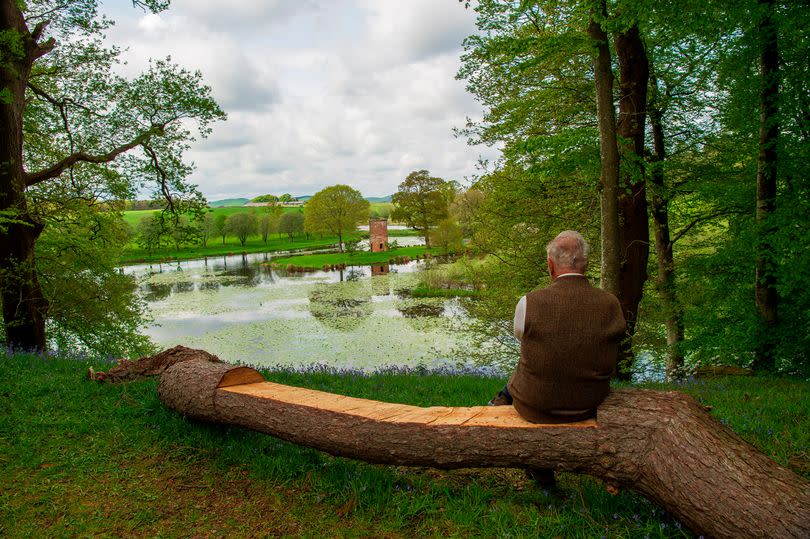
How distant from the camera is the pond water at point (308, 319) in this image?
19734 millimetres

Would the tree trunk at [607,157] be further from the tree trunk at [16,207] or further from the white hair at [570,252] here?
the tree trunk at [16,207]

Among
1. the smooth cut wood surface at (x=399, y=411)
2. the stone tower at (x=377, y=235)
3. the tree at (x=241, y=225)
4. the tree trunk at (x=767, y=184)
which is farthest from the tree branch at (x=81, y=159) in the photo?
the tree at (x=241, y=225)

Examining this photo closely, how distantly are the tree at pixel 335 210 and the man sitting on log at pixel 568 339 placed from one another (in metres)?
66.6

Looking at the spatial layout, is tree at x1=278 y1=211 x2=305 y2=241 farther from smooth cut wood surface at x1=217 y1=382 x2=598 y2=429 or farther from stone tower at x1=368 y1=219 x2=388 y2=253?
smooth cut wood surface at x1=217 y1=382 x2=598 y2=429

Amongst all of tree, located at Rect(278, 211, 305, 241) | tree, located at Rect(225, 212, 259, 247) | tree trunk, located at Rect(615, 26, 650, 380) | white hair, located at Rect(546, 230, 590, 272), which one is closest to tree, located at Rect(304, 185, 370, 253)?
tree, located at Rect(225, 212, 259, 247)

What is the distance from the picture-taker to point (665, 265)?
1165cm

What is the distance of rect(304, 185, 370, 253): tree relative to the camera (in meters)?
69.6

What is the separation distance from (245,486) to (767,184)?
9.23 metres

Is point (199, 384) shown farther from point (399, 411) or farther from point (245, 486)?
point (399, 411)

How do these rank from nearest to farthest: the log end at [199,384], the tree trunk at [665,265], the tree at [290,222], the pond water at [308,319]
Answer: the log end at [199,384] < the tree trunk at [665,265] < the pond water at [308,319] < the tree at [290,222]

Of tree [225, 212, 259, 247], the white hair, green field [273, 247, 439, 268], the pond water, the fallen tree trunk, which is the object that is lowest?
the pond water

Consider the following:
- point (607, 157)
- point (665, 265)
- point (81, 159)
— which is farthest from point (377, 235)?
point (607, 157)

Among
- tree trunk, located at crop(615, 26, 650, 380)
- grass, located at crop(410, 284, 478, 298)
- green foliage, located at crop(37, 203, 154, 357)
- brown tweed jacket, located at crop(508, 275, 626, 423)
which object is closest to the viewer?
brown tweed jacket, located at crop(508, 275, 626, 423)

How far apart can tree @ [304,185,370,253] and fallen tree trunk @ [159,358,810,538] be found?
2585 inches
